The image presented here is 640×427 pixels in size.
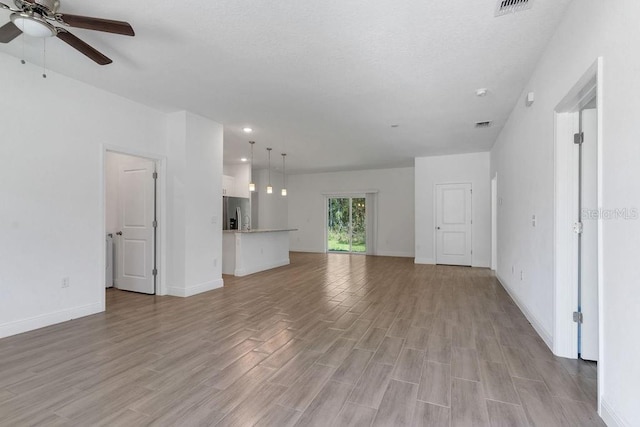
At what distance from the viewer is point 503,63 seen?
3002 millimetres

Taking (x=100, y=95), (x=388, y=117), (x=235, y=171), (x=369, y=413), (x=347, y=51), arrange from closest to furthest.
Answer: (x=369, y=413) < (x=347, y=51) < (x=100, y=95) < (x=388, y=117) < (x=235, y=171)

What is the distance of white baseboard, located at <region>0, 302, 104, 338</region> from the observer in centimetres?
292

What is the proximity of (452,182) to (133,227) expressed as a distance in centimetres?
675

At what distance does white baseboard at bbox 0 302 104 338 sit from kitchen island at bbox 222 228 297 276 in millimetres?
2603

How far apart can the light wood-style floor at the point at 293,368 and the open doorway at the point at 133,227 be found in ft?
2.29

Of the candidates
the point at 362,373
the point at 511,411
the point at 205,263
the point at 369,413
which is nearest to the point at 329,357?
the point at 362,373

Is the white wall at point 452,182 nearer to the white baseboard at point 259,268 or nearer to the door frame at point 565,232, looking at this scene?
the white baseboard at point 259,268

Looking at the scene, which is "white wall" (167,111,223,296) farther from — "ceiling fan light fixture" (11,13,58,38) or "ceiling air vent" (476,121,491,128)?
"ceiling air vent" (476,121,491,128)

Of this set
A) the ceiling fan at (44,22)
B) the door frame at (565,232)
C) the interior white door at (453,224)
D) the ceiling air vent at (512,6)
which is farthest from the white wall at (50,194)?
the interior white door at (453,224)

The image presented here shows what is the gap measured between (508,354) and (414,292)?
7.01ft

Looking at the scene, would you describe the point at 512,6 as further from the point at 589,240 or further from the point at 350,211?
the point at 350,211

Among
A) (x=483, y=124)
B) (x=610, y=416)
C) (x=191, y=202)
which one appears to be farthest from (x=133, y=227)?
(x=483, y=124)

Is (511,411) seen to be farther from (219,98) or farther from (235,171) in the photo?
(235,171)

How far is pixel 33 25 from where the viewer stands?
1.97 metres
